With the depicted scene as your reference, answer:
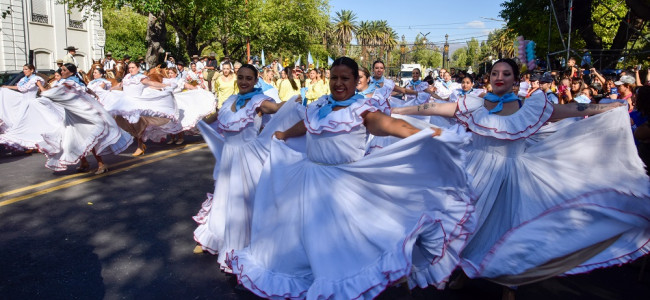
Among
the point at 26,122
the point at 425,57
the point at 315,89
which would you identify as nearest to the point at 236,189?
the point at 26,122

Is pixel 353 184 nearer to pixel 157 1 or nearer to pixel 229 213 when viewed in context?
pixel 229 213

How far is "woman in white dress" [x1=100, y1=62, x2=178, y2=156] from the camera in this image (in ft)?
31.0

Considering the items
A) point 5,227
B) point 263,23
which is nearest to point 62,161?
point 5,227

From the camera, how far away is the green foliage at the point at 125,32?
41.0 metres

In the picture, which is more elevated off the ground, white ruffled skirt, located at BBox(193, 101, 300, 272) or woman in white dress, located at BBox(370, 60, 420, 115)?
woman in white dress, located at BBox(370, 60, 420, 115)

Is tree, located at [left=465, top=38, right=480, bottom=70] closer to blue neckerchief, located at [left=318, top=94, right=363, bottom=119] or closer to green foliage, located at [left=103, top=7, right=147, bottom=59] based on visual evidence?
green foliage, located at [left=103, top=7, right=147, bottom=59]

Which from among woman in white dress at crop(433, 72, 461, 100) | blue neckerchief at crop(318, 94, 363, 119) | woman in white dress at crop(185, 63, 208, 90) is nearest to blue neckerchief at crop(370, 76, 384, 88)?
woman in white dress at crop(433, 72, 461, 100)

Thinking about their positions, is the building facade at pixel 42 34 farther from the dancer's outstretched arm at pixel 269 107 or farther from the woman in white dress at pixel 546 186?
the woman in white dress at pixel 546 186

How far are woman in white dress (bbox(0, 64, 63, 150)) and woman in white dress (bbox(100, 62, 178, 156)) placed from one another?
990 millimetres

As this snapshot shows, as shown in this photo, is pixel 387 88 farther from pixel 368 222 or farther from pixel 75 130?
pixel 368 222

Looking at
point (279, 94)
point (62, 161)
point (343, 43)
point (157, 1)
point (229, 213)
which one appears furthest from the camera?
point (343, 43)

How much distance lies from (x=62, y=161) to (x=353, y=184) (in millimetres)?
5915

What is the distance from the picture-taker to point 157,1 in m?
22.4

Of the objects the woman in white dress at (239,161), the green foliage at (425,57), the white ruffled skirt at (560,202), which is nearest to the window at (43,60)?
the woman in white dress at (239,161)
